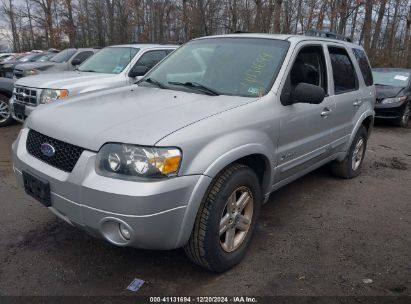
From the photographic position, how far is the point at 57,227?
3.77 m

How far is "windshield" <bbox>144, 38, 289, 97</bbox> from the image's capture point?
351 cm

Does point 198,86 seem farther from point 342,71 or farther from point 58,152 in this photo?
point 342,71

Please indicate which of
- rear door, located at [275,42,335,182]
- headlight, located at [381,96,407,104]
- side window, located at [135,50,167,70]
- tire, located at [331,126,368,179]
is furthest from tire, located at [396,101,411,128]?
rear door, located at [275,42,335,182]

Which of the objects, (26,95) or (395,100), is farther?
(395,100)

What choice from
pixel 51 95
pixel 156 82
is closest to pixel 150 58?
pixel 51 95

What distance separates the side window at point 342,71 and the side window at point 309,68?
25 cm

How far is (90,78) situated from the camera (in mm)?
6996

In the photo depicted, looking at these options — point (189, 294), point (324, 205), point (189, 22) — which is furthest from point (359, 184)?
point (189, 22)

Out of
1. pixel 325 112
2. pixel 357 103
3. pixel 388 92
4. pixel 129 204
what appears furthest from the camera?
pixel 388 92

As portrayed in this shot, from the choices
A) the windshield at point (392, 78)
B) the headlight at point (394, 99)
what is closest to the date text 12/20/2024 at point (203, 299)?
the headlight at point (394, 99)

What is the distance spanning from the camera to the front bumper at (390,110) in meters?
10.0

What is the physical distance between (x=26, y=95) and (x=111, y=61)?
5.93ft

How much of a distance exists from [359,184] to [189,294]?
3.45m

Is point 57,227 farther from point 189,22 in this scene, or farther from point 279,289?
point 189,22
